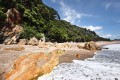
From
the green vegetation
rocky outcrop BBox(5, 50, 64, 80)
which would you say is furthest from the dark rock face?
rocky outcrop BBox(5, 50, 64, 80)

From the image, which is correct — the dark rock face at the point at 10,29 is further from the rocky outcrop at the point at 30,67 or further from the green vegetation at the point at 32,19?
the rocky outcrop at the point at 30,67

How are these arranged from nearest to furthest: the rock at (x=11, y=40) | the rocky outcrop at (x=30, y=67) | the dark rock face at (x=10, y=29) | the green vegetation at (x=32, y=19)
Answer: the rocky outcrop at (x=30, y=67) → the rock at (x=11, y=40) → the dark rock face at (x=10, y=29) → the green vegetation at (x=32, y=19)

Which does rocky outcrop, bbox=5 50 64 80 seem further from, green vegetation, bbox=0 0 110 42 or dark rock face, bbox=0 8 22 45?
green vegetation, bbox=0 0 110 42

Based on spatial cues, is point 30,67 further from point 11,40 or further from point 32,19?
Answer: point 32,19

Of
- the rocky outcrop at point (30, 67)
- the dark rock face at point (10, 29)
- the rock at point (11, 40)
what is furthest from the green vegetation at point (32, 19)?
the rocky outcrop at point (30, 67)

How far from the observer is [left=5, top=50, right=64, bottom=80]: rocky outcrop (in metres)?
9.70

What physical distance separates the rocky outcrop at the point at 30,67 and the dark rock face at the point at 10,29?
2397 cm

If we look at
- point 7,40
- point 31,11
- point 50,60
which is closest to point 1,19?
point 7,40

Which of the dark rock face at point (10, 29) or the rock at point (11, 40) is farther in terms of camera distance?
the dark rock face at point (10, 29)

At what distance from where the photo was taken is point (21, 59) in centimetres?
1049

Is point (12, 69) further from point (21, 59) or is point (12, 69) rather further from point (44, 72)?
point (44, 72)

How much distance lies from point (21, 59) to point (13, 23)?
3375cm

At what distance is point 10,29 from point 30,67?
30384mm

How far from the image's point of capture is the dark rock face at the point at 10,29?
37419 mm
